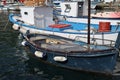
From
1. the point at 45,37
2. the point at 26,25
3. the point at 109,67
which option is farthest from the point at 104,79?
the point at 26,25

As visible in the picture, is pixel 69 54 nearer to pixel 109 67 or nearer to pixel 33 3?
pixel 109 67

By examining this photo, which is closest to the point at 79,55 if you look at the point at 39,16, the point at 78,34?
the point at 78,34

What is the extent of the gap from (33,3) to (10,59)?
8.73 metres

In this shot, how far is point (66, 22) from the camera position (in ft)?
101

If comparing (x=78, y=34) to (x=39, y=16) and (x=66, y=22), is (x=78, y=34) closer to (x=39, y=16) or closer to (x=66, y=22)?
(x=39, y=16)

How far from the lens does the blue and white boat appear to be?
2544 cm

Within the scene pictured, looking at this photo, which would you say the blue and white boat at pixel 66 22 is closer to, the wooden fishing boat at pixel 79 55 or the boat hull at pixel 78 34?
the boat hull at pixel 78 34

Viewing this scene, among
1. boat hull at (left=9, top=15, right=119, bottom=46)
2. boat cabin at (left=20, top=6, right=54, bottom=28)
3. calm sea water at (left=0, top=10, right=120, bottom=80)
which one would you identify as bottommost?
calm sea water at (left=0, top=10, right=120, bottom=80)

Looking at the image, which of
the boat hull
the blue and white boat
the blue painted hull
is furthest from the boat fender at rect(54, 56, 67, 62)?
the blue and white boat

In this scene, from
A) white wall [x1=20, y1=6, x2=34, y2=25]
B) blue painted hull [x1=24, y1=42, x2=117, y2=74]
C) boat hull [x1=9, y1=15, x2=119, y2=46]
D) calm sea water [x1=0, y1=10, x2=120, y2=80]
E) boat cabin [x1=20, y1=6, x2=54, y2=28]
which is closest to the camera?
blue painted hull [x1=24, y1=42, x2=117, y2=74]

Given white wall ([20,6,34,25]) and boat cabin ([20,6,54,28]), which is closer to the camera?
boat cabin ([20,6,54,28])

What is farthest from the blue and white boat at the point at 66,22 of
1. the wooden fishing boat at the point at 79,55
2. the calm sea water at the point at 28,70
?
the calm sea water at the point at 28,70

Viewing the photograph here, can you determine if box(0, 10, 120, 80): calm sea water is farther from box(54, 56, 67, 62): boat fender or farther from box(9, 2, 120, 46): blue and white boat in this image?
box(9, 2, 120, 46): blue and white boat

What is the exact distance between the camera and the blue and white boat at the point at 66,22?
2544 centimetres
